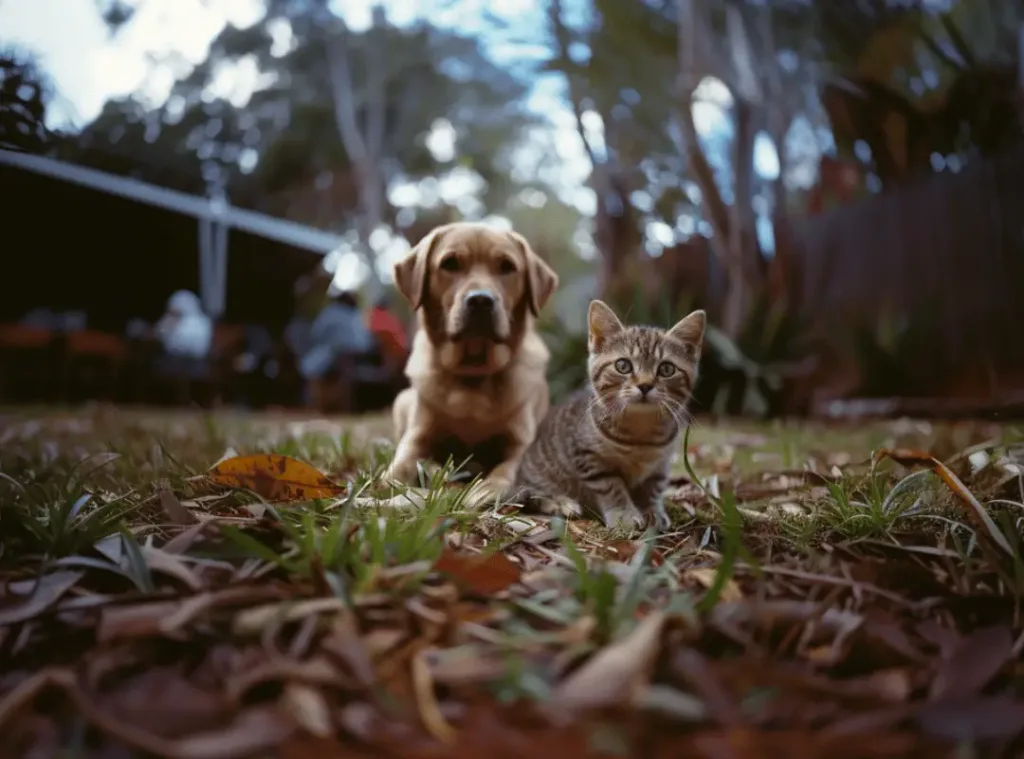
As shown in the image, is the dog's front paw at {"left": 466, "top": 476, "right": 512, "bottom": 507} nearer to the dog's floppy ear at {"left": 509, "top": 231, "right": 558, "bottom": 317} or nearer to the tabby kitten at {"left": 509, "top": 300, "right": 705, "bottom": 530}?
the tabby kitten at {"left": 509, "top": 300, "right": 705, "bottom": 530}

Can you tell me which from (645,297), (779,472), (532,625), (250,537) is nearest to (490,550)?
(532,625)

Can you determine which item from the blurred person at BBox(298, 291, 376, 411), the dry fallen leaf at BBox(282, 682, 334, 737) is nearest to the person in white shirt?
the blurred person at BBox(298, 291, 376, 411)

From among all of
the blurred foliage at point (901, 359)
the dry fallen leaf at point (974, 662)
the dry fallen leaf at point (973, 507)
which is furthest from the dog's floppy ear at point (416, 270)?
the blurred foliage at point (901, 359)

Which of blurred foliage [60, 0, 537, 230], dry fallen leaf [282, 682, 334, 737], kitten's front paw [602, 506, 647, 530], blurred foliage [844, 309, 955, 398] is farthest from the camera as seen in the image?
blurred foliage [844, 309, 955, 398]

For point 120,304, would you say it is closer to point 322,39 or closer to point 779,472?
point 322,39

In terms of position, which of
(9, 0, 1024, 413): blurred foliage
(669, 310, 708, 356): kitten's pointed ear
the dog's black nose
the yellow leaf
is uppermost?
(9, 0, 1024, 413): blurred foliage

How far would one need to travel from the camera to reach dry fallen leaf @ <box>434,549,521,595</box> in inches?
56.7

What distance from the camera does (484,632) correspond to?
48.8 inches

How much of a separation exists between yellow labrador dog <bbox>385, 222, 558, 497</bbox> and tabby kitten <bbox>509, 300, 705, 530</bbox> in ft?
1.10

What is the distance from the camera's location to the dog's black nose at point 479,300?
2.77 m

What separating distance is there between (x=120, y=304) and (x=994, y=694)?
45.2ft

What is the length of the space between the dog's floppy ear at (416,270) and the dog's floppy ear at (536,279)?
0.37 m

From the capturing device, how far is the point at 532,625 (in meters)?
1.31

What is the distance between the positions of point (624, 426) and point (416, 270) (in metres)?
1.16
